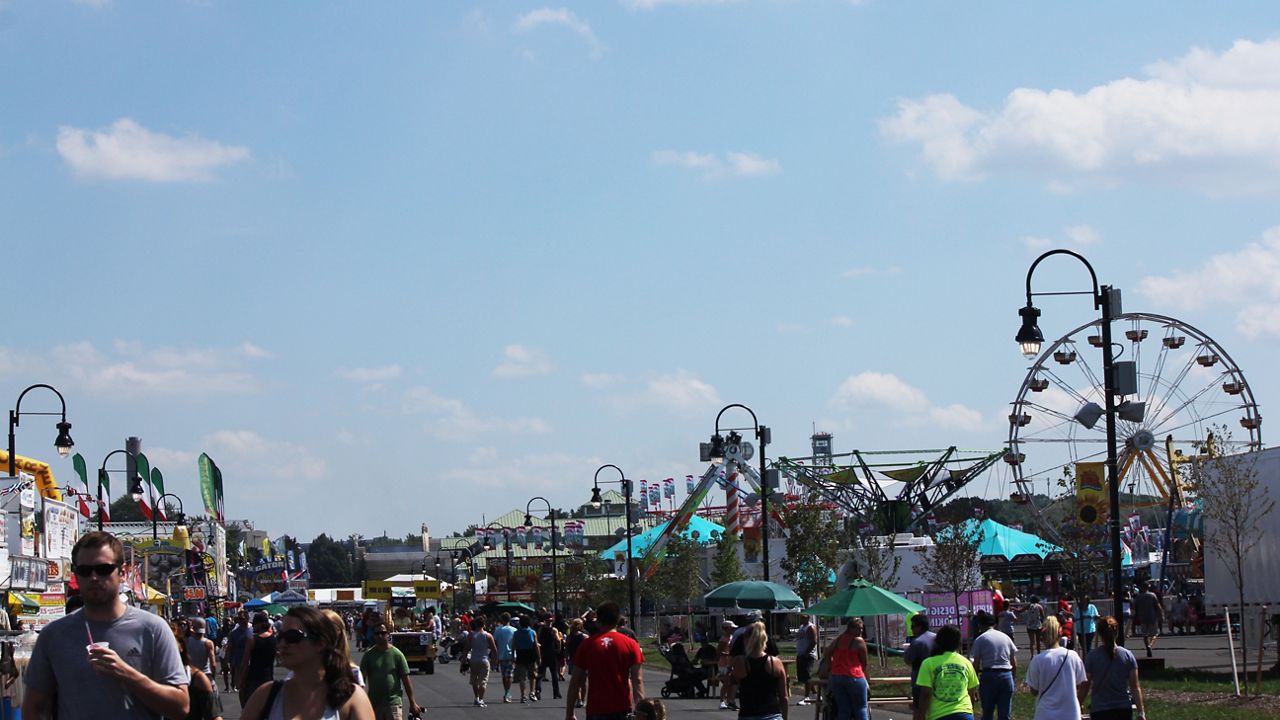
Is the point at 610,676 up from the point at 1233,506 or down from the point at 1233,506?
down

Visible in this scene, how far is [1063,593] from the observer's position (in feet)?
213

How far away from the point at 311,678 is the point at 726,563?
62361 millimetres

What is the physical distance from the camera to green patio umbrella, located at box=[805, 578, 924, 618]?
2236 centimetres

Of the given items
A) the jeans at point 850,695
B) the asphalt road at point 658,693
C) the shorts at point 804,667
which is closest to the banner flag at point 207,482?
the asphalt road at point 658,693

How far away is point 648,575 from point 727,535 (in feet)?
14.4

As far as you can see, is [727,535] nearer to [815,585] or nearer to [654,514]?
[815,585]

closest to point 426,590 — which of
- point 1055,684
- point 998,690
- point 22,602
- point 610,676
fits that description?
point 22,602

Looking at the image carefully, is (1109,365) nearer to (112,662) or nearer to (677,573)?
(112,662)

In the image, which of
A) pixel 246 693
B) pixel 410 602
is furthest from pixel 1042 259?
pixel 410 602

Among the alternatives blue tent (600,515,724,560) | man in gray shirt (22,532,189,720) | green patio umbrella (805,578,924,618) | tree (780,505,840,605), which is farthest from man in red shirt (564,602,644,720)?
blue tent (600,515,724,560)

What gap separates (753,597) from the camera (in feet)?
110

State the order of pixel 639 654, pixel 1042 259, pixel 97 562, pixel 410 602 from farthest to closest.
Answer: pixel 410 602 → pixel 1042 259 → pixel 639 654 → pixel 97 562

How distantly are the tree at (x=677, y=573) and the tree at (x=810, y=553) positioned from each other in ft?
79.4

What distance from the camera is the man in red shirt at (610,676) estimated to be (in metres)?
12.7
